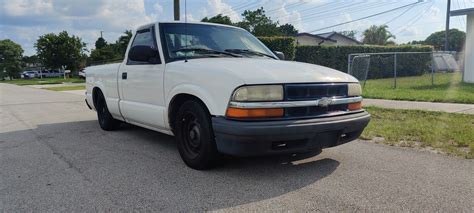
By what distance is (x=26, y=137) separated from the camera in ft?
22.3

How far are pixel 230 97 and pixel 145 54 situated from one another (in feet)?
5.39

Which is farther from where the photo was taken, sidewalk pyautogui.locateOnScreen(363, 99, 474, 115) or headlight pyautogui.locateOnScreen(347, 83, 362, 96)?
sidewalk pyautogui.locateOnScreen(363, 99, 474, 115)

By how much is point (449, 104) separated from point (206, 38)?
7012 mm

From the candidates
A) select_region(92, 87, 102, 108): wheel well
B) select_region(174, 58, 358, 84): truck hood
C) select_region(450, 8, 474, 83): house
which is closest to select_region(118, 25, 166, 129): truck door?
select_region(174, 58, 358, 84): truck hood

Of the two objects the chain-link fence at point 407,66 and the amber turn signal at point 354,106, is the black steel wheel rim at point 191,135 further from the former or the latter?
the chain-link fence at point 407,66

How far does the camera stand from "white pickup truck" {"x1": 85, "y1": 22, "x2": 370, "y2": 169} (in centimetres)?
371

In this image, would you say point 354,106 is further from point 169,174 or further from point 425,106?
point 425,106

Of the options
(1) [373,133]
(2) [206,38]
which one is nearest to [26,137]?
(2) [206,38]

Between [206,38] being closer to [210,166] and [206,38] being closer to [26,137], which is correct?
[210,166]

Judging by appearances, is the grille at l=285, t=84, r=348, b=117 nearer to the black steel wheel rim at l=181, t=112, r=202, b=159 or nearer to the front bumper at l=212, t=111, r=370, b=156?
the front bumper at l=212, t=111, r=370, b=156

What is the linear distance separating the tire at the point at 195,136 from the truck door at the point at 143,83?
51 centimetres

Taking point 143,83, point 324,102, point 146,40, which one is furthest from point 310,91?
point 146,40

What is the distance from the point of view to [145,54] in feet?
15.9

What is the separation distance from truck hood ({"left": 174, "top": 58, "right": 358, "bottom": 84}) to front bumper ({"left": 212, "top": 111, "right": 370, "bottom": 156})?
414mm
